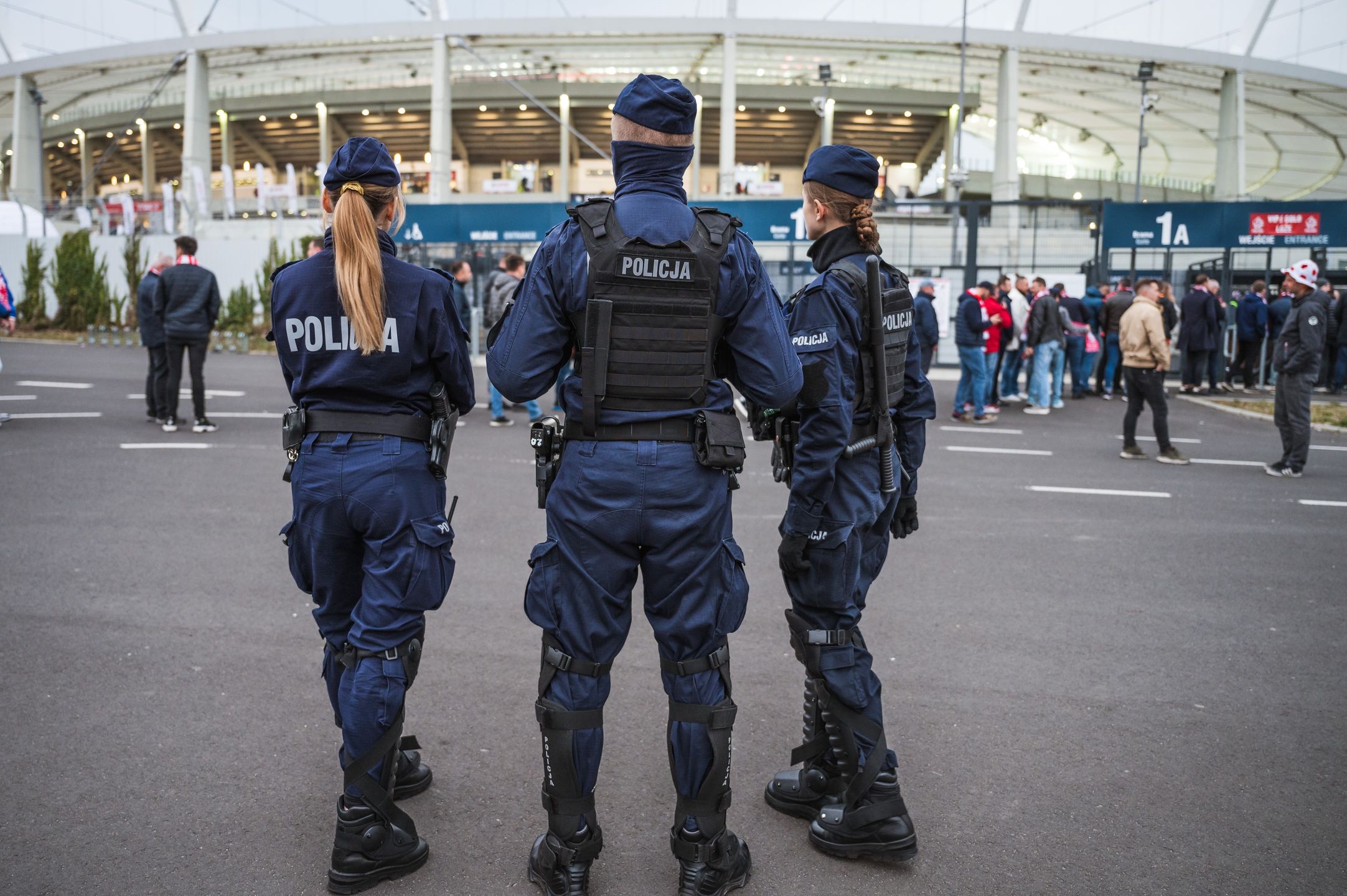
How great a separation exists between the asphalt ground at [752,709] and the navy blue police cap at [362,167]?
2014mm

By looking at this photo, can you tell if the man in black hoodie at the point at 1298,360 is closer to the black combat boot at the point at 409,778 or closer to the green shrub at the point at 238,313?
the black combat boot at the point at 409,778

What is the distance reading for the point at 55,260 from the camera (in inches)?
1110

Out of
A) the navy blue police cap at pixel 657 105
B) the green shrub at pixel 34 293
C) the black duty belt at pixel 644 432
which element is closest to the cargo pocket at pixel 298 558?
the black duty belt at pixel 644 432

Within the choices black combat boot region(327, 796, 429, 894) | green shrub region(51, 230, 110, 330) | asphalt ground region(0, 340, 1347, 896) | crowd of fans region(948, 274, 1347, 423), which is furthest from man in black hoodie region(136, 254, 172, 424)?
green shrub region(51, 230, 110, 330)

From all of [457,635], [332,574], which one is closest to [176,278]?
[457,635]

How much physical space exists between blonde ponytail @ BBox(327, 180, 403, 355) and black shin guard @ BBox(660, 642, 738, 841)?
1284 mm

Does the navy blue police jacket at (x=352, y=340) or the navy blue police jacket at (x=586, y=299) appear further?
the navy blue police jacket at (x=352, y=340)

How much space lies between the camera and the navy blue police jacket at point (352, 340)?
9.71ft

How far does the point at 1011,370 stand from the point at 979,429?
3050 mm

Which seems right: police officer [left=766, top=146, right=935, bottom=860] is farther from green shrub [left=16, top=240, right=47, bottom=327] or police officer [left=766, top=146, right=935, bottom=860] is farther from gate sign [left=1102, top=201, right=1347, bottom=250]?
green shrub [left=16, top=240, right=47, bottom=327]

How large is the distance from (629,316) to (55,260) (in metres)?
31.2

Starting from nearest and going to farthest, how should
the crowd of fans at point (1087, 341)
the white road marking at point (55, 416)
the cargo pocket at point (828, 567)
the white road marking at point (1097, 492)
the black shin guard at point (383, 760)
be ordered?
the black shin guard at point (383, 760) → the cargo pocket at point (828, 567) → the white road marking at point (1097, 492) → the white road marking at point (55, 416) → the crowd of fans at point (1087, 341)

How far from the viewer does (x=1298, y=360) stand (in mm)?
9320

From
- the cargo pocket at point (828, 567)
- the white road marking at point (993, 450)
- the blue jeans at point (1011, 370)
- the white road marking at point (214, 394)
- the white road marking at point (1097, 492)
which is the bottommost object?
the white road marking at point (1097, 492)
